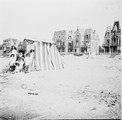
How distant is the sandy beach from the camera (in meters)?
2.08

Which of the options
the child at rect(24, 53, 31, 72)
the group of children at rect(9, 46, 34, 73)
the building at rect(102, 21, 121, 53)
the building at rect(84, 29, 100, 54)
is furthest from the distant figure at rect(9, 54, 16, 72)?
the building at rect(102, 21, 121, 53)

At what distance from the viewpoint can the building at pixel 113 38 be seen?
213 cm

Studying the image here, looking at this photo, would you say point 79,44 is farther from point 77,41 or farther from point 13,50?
point 13,50

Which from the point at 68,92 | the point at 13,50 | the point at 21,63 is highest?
the point at 13,50

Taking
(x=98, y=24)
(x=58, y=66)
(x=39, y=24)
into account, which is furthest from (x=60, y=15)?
(x=58, y=66)

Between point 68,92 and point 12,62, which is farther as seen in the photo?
point 12,62

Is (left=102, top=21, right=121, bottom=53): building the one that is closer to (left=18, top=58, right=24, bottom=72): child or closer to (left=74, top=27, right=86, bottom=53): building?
(left=74, top=27, right=86, bottom=53): building

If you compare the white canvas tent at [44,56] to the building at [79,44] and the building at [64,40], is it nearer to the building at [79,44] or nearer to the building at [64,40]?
the building at [64,40]

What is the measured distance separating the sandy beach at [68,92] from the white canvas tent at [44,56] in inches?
2.4

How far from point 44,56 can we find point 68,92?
0.49 metres

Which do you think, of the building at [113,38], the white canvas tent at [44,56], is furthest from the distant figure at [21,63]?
the building at [113,38]

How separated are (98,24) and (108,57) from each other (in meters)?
0.37

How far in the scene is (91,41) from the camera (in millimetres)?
2246

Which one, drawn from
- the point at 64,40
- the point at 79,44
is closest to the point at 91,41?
the point at 79,44
